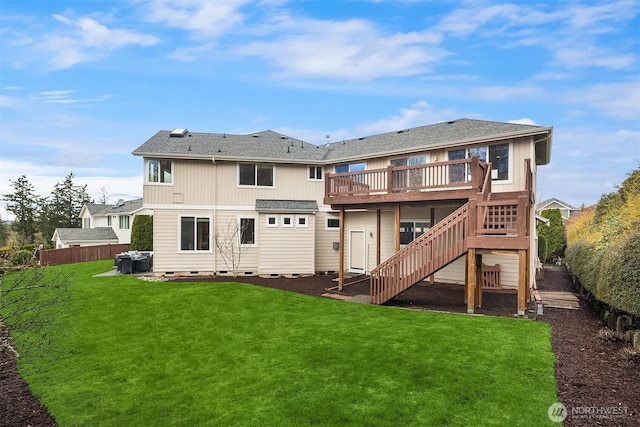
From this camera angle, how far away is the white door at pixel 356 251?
16.7 metres

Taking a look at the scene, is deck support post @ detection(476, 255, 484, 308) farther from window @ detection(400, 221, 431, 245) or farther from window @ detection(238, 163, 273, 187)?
window @ detection(238, 163, 273, 187)

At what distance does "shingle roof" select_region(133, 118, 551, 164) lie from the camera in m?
13.1

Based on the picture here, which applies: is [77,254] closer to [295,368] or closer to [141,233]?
[141,233]

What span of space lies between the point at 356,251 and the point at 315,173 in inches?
172

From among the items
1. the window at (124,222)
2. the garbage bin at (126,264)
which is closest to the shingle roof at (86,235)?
the window at (124,222)

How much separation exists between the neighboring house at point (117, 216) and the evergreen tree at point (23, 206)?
560 centimetres

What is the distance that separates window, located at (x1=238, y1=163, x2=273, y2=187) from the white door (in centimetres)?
475

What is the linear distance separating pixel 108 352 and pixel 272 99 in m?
18.3

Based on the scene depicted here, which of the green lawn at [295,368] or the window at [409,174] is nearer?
the green lawn at [295,368]

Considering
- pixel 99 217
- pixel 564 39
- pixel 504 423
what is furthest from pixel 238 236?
pixel 99 217

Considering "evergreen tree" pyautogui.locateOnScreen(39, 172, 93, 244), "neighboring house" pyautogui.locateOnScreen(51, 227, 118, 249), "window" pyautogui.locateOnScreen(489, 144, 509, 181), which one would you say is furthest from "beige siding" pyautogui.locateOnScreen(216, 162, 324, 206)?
"evergreen tree" pyautogui.locateOnScreen(39, 172, 93, 244)

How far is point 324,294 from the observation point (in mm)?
11828

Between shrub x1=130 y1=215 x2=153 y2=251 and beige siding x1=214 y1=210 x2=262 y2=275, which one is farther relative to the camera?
shrub x1=130 y1=215 x2=153 y2=251

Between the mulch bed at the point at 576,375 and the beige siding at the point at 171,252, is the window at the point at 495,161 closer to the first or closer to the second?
the mulch bed at the point at 576,375
